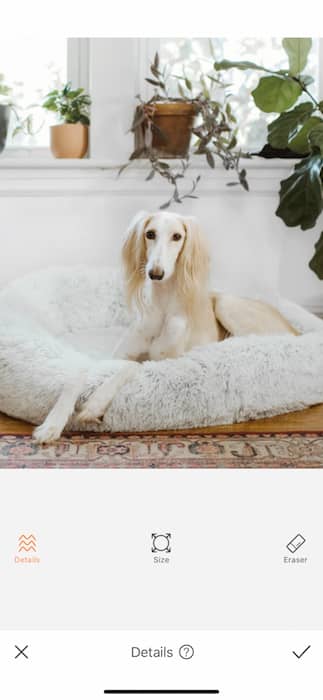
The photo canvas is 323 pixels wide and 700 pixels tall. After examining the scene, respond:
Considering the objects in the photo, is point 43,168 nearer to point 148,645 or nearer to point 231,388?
point 231,388

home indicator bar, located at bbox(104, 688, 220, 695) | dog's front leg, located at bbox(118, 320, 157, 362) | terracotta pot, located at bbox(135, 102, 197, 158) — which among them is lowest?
home indicator bar, located at bbox(104, 688, 220, 695)

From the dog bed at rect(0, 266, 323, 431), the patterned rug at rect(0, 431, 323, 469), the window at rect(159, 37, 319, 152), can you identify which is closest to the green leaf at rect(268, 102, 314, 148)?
the window at rect(159, 37, 319, 152)

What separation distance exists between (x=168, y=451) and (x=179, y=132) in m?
1.27

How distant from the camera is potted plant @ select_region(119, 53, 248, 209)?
2.10m

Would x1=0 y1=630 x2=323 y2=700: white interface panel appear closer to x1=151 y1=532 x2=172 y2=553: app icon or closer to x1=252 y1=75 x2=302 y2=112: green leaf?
x1=151 y1=532 x2=172 y2=553: app icon

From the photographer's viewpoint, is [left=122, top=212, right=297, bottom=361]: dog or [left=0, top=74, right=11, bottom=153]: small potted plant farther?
[left=0, top=74, right=11, bottom=153]: small potted plant

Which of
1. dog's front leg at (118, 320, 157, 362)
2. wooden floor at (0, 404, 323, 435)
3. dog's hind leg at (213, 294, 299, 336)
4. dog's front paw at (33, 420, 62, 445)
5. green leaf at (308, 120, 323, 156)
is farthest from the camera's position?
green leaf at (308, 120, 323, 156)

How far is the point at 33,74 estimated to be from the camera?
2377 mm

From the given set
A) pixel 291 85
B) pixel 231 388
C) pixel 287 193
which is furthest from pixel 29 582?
pixel 291 85

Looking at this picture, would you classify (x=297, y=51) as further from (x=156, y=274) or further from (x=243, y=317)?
(x=156, y=274)

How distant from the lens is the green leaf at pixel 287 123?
1985 mm

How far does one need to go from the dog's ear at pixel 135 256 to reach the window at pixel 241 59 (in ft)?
2.92

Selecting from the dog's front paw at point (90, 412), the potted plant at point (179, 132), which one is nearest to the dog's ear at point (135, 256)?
the dog's front paw at point (90, 412)

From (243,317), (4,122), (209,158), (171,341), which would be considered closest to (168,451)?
(171,341)
